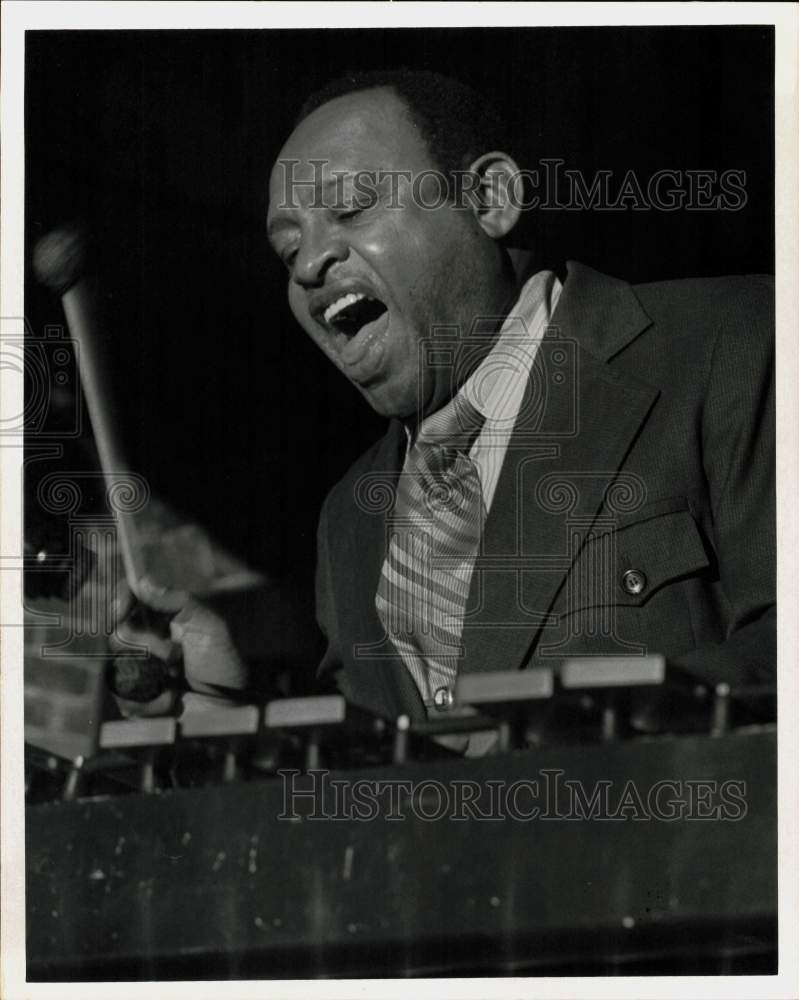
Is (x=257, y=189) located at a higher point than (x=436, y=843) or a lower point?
higher

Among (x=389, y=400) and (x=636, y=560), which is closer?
A: (x=636, y=560)

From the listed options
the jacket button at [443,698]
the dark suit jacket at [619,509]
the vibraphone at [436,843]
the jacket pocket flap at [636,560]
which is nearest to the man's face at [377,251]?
the dark suit jacket at [619,509]

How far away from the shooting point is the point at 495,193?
11.1 feet

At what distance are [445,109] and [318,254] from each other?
468mm

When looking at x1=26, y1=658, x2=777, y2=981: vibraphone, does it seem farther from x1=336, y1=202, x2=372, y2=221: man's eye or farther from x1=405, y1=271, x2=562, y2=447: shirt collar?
x1=336, y1=202, x2=372, y2=221: man's eye

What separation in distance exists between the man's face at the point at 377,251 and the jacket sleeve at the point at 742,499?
1.91ft

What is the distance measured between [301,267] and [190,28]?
67cm

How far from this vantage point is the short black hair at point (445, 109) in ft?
11.1

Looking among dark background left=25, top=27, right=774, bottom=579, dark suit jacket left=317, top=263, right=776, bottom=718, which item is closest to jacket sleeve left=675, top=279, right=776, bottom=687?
dark suit jacket left=317, top=263, right=776, bottom=718

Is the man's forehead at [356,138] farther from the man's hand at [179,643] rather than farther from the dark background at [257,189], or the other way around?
the man's hand at [179,643]

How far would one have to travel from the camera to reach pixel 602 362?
3.38 metres

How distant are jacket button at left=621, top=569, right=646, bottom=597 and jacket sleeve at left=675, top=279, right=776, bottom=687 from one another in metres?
0.19

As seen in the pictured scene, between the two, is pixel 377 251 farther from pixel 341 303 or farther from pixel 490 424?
pixel 490 424

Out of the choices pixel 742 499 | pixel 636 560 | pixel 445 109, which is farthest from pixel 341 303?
pixel 742 499
